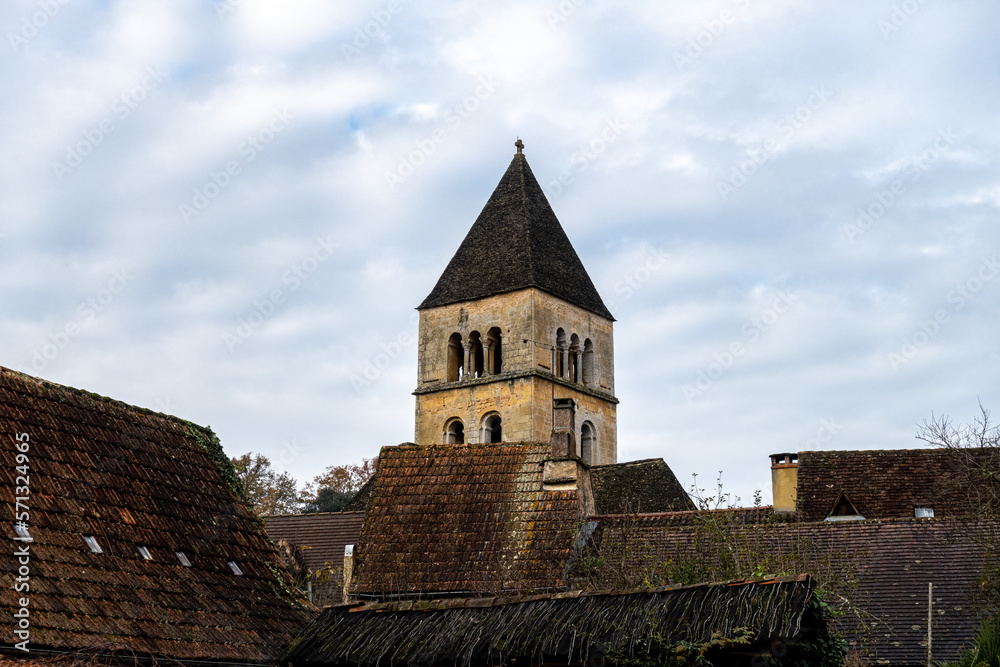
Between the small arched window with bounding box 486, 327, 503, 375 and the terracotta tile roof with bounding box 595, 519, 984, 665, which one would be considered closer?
the terracotta tile roof with bounding box 595, 519, 984, 665

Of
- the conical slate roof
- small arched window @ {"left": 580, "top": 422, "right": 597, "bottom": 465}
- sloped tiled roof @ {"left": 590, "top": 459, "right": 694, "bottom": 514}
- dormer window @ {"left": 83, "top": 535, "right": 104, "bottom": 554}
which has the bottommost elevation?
dormer window @ {"left": 83, "top": 535, "right": 104, "bottom": 554}

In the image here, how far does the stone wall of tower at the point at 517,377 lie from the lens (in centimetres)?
4184

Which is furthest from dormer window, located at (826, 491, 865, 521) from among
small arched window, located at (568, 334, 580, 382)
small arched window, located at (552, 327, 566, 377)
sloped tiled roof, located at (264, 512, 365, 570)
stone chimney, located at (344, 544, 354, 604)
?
small arched window, located at (568, 334, 580, 382)

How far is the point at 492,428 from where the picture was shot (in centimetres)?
4275

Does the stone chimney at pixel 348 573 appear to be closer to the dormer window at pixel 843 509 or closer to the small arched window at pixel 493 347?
the dormer window at pixel 843 509

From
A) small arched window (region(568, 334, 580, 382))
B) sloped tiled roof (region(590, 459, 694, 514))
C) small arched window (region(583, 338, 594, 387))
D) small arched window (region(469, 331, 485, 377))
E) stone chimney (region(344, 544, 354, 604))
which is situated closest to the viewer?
stone chimney (region(344, 544, 354, 604))

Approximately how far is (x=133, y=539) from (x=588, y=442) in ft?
103

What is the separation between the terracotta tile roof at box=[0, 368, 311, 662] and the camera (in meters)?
11.9

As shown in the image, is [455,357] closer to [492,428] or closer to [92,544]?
[492,428]

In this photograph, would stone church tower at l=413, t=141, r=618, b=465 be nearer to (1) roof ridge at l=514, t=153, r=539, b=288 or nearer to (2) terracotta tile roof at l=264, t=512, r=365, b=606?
(1) roof ridge at l=514, t=153, r=539, b=288

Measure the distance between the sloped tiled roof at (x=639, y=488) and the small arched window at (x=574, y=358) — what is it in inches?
287

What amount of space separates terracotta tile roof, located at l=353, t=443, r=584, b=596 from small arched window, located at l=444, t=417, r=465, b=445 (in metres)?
20.2

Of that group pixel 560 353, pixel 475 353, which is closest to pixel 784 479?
pixel 560 353

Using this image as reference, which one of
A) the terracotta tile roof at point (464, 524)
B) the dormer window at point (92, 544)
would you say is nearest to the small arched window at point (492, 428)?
the terracotta tile roof at point (464, 524)
